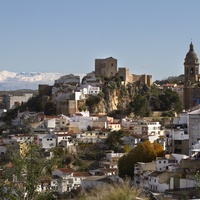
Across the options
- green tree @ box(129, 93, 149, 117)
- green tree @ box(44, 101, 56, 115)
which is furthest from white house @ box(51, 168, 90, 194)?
green tree @ box(129, 93, 149, 117)

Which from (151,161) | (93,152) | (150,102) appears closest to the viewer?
(151,161)

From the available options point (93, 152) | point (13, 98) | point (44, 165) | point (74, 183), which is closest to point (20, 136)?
point (93, 152)

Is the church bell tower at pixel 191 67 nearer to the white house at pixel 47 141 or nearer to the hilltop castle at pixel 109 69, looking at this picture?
the hilltop castle at pixel 109 69

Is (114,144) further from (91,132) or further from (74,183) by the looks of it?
(74,183)

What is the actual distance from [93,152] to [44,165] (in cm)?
2476

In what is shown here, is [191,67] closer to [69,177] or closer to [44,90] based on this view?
[44,90]

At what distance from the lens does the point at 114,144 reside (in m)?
39.8

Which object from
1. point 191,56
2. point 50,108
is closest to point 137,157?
point 50,108

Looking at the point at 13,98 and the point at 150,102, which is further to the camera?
the point at 13,98

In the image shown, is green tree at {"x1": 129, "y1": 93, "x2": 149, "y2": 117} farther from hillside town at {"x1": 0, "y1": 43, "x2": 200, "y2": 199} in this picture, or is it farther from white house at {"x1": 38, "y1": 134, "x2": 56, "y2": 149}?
white house at {"x1": 38, "y1": 134, "x2": 56, "y2": 149}

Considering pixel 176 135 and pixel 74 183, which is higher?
pixel 176 135

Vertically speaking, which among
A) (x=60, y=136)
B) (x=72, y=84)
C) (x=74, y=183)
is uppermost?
(x=72, y=84)

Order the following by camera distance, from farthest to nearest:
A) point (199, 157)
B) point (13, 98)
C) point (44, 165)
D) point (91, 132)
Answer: point (13, 98) → point (91, 132) → point (199, 157) → point (44, 165)

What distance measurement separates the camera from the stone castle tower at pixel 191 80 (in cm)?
5475
